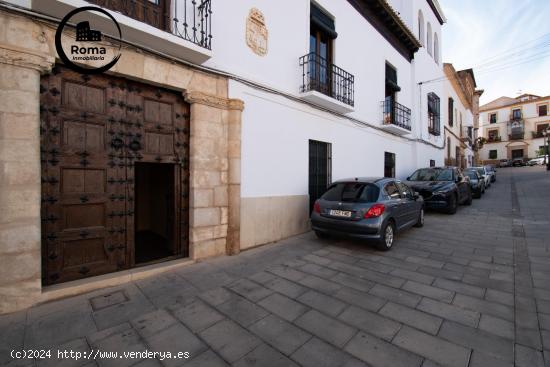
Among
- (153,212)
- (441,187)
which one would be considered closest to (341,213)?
(153,212)

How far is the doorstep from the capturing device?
10.4 ft

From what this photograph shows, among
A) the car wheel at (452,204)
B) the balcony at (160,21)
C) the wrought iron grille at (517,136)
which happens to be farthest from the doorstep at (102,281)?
the wrought iron grille at (517,136)

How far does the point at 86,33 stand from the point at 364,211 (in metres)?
5.16

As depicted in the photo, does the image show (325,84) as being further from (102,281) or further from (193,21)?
(102,281)

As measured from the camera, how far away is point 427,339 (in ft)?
7.90

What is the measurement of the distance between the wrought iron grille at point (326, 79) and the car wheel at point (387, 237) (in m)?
3.79

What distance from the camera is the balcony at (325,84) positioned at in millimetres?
6449

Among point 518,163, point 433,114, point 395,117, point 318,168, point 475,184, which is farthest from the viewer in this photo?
point 518,163

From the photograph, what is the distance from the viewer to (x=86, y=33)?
11.0 feet

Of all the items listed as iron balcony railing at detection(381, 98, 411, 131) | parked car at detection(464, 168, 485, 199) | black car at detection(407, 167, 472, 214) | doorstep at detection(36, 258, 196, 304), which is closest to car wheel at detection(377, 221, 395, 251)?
doorstep at detection(36, 258, 196, 304)

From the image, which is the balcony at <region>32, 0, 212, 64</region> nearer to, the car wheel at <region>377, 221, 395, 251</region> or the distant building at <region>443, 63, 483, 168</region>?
the car wheel at <region>377, 221, 395, 251</region>

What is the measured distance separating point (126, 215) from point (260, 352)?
2.93 m

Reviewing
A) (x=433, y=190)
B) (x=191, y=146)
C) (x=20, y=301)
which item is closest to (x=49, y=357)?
(x=20, y=301)

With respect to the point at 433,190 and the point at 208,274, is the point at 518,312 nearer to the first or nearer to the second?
the point at 208,274
